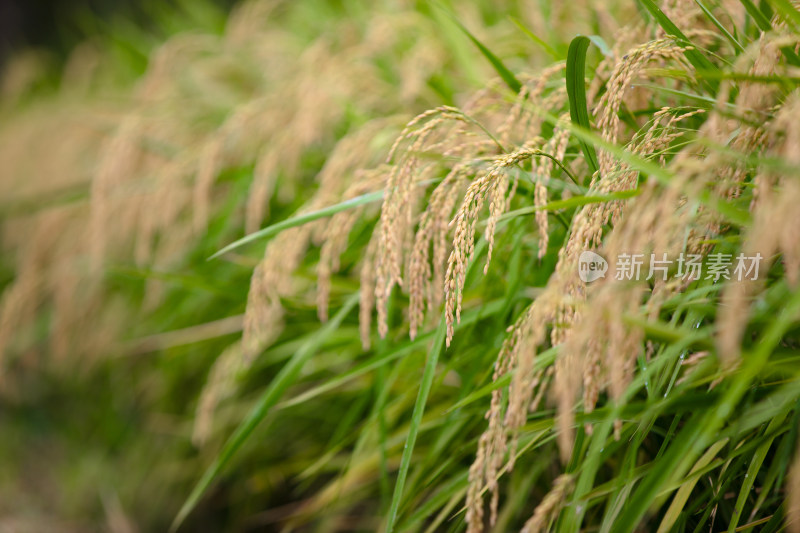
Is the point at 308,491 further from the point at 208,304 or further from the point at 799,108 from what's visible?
the point at 799,108

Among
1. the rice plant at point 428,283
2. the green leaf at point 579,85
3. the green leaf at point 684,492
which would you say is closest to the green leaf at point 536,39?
the rice plant at point 428,283

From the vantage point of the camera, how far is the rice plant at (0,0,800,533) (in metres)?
0.74

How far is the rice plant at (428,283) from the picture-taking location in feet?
2.44

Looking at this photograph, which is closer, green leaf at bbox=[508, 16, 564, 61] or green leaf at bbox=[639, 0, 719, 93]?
green leaf at bbox=[639, 0, 719, 93]

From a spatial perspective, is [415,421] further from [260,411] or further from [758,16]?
[758,16]

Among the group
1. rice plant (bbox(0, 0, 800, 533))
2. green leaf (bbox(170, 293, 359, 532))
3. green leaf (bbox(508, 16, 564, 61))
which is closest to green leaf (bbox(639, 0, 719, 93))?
rice plant (bbox(0, 0, 800, 533))

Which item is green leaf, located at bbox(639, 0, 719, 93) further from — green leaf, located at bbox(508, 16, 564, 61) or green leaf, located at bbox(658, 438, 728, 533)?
green leaf, located at bbox(658, 438, 728, 533)

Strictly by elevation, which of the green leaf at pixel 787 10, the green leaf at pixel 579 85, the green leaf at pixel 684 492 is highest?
the green leaf at pixel 787 10

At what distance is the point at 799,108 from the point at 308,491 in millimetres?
1498

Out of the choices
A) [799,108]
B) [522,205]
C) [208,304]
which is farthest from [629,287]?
[208,304]

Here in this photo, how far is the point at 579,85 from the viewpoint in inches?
34.7

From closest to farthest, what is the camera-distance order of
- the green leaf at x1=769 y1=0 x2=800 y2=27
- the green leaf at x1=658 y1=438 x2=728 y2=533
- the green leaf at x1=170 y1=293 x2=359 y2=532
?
the green leaf at x1=769 y1=0 x2=800 y2=27 < the green leaf at x1=658 y1=438 x2=728 y2=533 < the green leaf at x1=170 y1=293 x2=359 y2=532

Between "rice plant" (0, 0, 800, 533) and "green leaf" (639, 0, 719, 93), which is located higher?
"green leaf" (639, 0, 719, 93)

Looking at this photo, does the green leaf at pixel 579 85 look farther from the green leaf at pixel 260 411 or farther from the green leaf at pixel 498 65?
the green leaf at pixel 260 411
